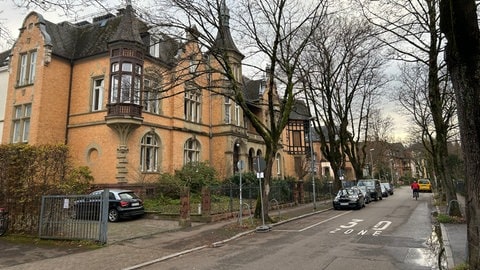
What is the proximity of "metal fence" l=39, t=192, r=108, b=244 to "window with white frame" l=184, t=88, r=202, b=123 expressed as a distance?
17806 millimetres

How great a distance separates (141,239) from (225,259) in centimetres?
484

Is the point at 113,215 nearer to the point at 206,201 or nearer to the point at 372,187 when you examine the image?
the point at 206,201

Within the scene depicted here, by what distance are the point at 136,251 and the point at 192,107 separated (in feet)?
69.0

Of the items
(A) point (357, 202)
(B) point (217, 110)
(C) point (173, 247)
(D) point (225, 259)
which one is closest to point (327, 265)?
(D) point (225, 259)

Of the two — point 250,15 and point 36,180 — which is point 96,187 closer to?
point 36,180

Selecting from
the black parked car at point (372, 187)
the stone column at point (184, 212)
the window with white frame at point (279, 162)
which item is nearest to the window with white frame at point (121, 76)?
the stone column at point (184, 212)

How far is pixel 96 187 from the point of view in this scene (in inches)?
907

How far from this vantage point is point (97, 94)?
25266 millimetres

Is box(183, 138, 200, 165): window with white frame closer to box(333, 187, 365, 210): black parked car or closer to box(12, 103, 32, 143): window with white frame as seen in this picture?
box(12, 103, 32, 143): window with white frame

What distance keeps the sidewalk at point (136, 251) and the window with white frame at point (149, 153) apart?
10.3 meters

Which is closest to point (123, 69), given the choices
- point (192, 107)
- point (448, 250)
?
point (192, 107)

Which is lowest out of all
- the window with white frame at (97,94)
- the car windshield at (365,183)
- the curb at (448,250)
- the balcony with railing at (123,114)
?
the curb at (448,250)

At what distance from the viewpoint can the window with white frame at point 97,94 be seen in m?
24.9

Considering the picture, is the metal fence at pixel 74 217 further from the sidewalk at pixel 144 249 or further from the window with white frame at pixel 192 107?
the window with white frame at pixel 192 107
